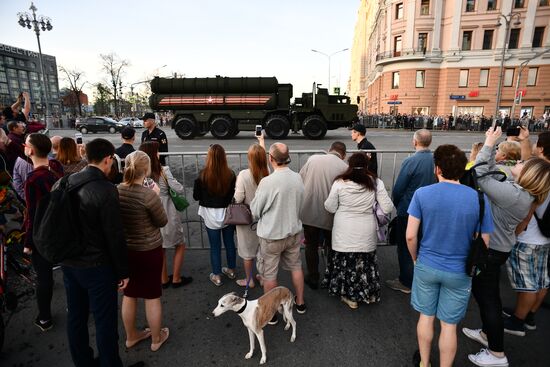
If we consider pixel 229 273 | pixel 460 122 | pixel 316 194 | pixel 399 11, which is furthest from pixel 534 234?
pixel 399 11

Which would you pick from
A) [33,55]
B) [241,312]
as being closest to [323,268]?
[241,312]

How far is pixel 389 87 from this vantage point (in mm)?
36812

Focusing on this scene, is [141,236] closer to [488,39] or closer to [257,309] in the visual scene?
[257,309]

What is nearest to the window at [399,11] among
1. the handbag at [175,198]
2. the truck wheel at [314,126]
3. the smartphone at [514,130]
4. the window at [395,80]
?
the window at [395,80]

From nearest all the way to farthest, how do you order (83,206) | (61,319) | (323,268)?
1. (83,206)
2. (61,319)
3. (323,268)

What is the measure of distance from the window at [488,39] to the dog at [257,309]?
39.6 meters

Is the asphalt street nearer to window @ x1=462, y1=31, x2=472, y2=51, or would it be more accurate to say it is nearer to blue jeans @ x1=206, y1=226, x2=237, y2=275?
blue jeans @ x1=206, y1=226, x2=237, y2=275

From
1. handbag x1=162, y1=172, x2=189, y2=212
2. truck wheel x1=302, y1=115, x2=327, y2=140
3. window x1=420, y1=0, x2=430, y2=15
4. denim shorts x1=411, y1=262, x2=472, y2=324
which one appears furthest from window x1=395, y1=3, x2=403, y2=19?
denim shorts x1=411, y1=262, x2=472, y2=324

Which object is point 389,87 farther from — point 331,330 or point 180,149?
point 331,330

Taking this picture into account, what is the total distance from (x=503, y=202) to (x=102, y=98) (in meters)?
65.5

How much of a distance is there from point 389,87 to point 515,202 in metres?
38.1

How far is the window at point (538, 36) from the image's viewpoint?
102 feet

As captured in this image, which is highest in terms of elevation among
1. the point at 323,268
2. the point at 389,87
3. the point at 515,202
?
the point at 389,87

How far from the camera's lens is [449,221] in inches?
83.7
